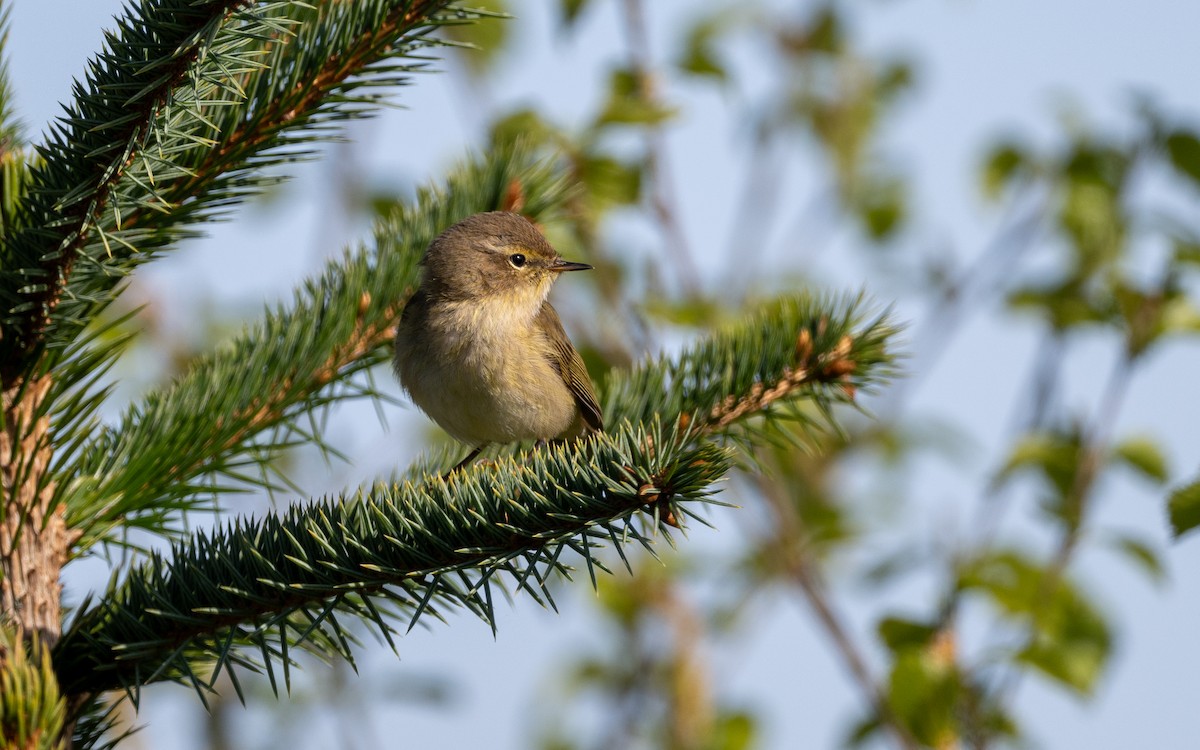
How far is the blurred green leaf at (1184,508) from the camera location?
2.53m

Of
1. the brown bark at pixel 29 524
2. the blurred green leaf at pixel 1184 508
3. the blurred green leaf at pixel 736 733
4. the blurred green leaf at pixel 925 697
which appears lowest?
the blurred green leaf at pixel 1184 508

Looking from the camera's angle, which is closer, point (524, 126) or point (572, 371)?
point (572, 371)

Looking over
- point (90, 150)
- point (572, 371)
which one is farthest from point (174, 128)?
point (572, 371)

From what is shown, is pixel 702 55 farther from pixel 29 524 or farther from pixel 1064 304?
pixel 29 524

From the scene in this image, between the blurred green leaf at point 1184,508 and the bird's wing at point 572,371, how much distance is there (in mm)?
2162

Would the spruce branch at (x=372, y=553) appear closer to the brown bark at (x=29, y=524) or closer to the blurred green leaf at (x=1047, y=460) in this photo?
the brown bark at (x=29, y=524)

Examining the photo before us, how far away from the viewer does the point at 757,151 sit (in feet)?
24.9

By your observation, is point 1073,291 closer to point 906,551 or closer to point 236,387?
point 906,551

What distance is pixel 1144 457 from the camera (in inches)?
184

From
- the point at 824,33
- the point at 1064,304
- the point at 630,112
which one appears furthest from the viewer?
the point at 824,33

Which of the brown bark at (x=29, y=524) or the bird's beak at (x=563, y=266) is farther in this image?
the bird's beak at (x=563, y=266)

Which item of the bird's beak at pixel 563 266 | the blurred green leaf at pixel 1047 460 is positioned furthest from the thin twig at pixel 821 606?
the bird's beak at pixel 563 266

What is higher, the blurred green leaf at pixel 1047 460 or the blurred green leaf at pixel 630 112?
the blurred green leaf at pixel 630 112

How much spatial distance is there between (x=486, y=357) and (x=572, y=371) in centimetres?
38
